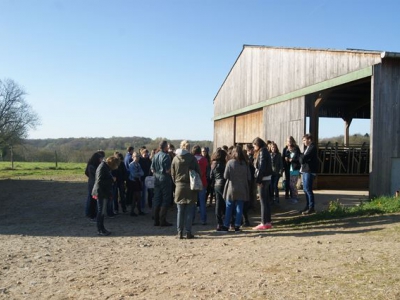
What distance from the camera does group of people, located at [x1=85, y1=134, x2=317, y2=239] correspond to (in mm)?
8406

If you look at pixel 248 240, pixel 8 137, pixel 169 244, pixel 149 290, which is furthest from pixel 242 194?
pixel 8 137

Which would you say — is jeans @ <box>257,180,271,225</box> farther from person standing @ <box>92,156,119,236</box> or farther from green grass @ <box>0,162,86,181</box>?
green grass @ <box>0,162,86,181</box>

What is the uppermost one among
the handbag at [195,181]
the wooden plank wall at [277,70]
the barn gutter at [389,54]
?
the wooden plank wall at [277,70]

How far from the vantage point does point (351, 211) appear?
9.66m

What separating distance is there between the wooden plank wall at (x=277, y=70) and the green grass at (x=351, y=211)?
12.0 feet

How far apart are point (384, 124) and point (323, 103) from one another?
23.2 ft

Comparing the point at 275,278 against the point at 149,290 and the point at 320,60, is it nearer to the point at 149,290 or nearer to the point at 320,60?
the point at 149,290

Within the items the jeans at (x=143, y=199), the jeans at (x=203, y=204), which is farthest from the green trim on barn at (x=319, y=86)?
the jeans at (x=143, y=199)

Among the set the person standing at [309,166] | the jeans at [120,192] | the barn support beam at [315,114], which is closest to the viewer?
the person standing at [309,166]

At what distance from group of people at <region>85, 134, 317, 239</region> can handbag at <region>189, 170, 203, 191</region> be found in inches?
3.1

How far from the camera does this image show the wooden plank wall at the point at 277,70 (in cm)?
1195

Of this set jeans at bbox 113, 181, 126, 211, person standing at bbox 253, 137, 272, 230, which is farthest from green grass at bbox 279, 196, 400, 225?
jeans at bbox 113, 181, 126, 211

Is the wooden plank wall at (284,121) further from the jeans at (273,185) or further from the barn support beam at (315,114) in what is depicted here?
the jeans at (273,185)

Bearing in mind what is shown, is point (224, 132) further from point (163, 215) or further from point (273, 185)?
point (163, 215)
